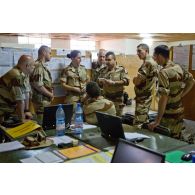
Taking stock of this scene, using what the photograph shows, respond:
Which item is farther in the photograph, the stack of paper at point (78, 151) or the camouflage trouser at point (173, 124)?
the camouflage trouser at point (173, 124)

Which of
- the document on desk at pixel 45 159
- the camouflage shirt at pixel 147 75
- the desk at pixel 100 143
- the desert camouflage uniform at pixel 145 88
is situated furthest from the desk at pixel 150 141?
the camouflage shirt at pixel 147 75

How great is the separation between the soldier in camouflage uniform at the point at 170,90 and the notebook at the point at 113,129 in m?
0.33

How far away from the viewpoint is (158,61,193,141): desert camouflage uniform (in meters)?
2.25

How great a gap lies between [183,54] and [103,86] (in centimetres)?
139

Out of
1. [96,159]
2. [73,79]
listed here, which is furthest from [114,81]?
[96,159]

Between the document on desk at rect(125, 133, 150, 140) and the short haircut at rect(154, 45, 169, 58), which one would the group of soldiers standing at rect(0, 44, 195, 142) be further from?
the document on desk at rect(125, 133, 150, 140)

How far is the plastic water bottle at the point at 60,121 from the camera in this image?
6.56 feet

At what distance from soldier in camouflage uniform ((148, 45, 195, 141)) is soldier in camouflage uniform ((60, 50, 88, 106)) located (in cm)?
137

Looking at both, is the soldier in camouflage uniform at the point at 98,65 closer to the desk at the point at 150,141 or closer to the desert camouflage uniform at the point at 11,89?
the desert camouflage uniform at the point at 11,89

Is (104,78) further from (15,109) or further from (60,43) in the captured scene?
(60,43)

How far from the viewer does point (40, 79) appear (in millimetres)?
3104

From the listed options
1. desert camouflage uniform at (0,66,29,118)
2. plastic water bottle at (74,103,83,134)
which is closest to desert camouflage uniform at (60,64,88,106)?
desert camouflage uniform at (0,66,29,118)

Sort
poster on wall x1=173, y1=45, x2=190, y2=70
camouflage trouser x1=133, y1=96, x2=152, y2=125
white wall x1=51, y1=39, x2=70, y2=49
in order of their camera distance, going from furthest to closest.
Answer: white wall x1=51, y1=39, x2=70, y2=49 → poster on wall x1=173, y1=45, x2=190, y2=70 → camouflage trouser x1=133, y1=96, x2=152, y2=125
